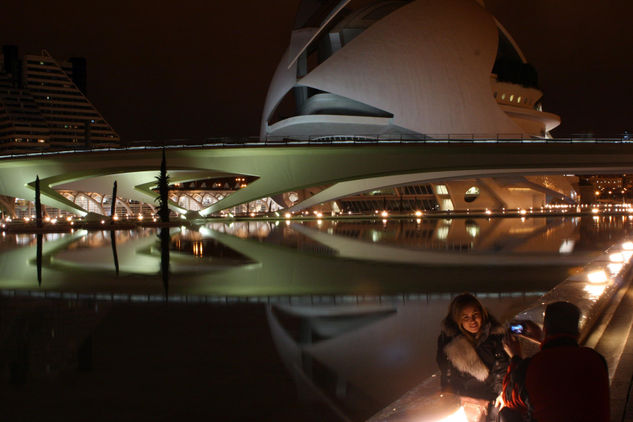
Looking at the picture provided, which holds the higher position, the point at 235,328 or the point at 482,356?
the point at 482,356

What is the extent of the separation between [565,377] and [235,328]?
5.79 meters

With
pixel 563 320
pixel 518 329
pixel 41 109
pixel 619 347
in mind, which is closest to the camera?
pixel 563 320

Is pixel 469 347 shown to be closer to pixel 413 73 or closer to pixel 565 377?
pixel 565 377

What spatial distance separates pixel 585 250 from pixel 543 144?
60.3ft

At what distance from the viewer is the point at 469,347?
12.7 feet

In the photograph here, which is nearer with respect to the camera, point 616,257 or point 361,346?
point 361,346

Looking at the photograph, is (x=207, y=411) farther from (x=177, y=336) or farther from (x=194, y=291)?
(x=194, y=291)

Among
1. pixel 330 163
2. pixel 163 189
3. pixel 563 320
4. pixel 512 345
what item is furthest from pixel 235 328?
pixel 163 189

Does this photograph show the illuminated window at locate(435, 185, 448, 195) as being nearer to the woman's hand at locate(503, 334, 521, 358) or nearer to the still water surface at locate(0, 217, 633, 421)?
the still water surface at locate(0, 217, 633, 421)

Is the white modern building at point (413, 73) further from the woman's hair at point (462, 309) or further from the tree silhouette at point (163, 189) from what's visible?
the woman's hair at point (462, 309)

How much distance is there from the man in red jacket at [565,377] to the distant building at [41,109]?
422 ft

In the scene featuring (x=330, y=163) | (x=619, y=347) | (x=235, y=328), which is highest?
(x=330, y=163)

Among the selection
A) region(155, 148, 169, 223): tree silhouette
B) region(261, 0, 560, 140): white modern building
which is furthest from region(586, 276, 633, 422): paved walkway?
region(261, 0, 560, 140): white modern building

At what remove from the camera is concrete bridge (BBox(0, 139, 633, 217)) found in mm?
35594
